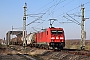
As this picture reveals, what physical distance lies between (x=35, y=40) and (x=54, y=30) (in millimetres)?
18521

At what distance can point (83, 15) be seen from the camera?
157 ft

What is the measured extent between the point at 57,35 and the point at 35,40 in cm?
1848

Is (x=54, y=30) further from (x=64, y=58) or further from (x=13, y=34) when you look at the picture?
(x=13, y=34)

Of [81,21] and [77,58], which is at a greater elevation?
[81,21]

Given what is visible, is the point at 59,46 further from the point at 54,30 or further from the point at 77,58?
the point at 77,58

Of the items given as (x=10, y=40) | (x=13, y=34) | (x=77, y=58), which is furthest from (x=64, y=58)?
(x=10, y=40)

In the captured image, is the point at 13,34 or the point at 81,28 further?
the point at 13,34

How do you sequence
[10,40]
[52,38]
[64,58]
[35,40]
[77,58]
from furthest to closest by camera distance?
[10,40] → [35,40] → [52,38] → [64,58] → [77,58]

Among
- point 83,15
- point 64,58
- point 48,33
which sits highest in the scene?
point 83,15

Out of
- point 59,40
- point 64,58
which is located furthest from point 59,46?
point 64,58

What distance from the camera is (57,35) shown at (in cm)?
4166

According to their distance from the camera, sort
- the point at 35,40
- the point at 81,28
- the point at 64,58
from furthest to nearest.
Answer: the point at 35,40 → the point at 81,28 → the point at 64,58

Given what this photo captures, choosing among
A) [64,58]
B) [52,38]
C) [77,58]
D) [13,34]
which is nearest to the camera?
[77,58]

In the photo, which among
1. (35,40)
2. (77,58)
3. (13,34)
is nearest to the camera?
(77,58)
